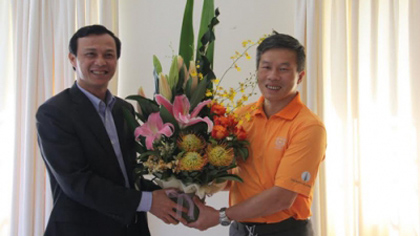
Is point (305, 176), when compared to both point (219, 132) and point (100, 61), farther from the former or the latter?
point (100, 61)

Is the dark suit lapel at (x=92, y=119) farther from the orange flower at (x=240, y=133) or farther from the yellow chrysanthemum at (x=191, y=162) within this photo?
the orange flower at (x=240, y=133)

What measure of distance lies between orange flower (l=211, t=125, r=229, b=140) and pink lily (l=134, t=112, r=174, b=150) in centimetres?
17

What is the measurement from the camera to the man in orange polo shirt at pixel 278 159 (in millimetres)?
1507

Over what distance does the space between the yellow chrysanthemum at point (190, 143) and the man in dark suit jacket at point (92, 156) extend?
27 cm

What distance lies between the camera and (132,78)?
293 centimetres

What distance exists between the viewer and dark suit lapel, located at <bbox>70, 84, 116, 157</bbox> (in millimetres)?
1591

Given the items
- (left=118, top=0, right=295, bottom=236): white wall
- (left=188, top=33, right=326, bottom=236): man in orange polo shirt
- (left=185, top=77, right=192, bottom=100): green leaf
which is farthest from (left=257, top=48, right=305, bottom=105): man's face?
(left=118, top=0, right=295, bottom=236): white wall

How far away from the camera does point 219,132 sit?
147 cm

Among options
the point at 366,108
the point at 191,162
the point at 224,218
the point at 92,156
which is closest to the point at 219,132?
the point at 191,162

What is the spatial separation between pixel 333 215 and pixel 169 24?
192 cm

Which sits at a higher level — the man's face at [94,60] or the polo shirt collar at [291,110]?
the man's face at [94,60]

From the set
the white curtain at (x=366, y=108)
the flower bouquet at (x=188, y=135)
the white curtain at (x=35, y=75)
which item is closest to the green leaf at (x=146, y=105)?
the flower bouquet at (x=188, y=135)

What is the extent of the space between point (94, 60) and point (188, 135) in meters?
0.57

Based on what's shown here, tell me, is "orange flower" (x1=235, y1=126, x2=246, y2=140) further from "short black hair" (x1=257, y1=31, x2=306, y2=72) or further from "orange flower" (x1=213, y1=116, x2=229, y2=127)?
"short black hair" (x1=257, y1=31, x2=306, y2=72)
